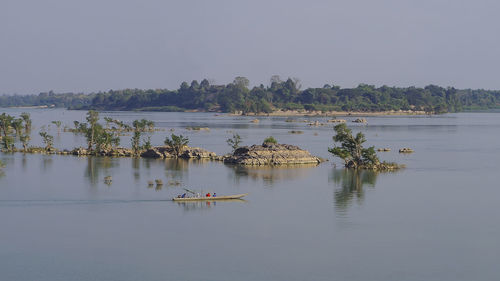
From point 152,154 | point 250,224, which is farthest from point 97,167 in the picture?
point 250,224

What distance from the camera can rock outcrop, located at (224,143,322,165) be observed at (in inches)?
2523

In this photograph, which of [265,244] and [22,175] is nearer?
[265,244]

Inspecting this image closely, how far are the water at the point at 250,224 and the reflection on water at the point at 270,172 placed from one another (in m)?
0.26

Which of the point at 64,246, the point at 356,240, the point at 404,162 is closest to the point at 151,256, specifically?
the point at 64,246

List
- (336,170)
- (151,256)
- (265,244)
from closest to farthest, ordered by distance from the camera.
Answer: (151,256) → (265,244) → (336,170)

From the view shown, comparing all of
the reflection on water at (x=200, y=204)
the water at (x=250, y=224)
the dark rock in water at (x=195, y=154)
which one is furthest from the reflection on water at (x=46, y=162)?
the reflection on water at (x=200, y=204)

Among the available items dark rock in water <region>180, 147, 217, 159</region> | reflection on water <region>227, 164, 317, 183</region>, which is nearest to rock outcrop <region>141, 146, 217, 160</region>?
dark rock in water <region>180, 147, 217, 159</region>

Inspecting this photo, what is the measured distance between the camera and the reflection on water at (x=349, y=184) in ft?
151

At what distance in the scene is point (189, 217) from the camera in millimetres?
39719

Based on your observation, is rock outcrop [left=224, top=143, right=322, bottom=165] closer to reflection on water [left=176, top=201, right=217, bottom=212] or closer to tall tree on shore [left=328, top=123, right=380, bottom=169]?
tall tree on shore [left=328, top=123, right=380, bottom=169]

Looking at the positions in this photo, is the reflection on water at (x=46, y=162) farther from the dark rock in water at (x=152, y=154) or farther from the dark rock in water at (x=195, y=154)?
the dark rock in water at (x=195, y=154)

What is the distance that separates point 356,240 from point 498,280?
321 inches

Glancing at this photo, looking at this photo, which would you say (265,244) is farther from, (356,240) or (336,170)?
(336,170)

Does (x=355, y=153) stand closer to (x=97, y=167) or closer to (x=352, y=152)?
(x=352, y=152)
